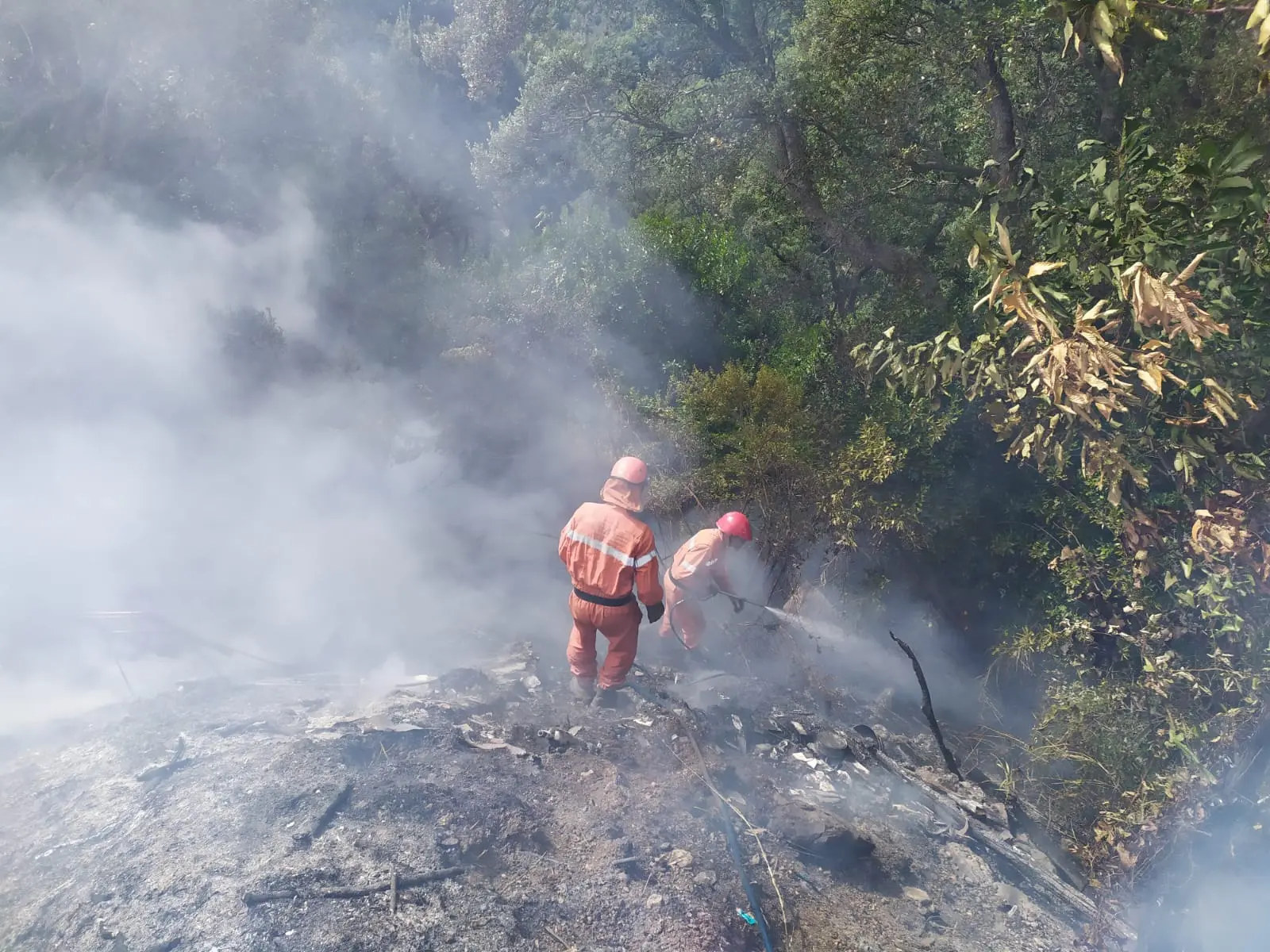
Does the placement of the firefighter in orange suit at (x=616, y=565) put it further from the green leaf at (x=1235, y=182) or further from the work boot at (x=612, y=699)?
the green leaf at (x=1235, y=182)

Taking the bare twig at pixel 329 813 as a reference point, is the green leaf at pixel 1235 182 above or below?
above

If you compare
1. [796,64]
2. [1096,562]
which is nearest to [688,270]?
[796,64]

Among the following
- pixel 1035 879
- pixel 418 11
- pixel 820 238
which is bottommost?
pixel 1035 879

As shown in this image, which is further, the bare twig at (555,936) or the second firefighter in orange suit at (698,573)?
the second firefighter in orange suit at (698,573)

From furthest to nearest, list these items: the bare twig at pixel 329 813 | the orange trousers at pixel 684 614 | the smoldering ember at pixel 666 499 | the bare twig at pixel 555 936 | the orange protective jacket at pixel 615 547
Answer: the orange trousers at pixel 684 614 → the orange protective jacket at pixel 615 547 → the bare twig at pixel 329 813 → the smoldering ember at pixel 666 499 → the bare twig at pixel 555 936

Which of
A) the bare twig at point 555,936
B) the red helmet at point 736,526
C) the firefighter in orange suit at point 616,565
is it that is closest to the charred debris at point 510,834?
the bare twig at point 555,936

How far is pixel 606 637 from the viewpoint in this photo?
18.2 ft

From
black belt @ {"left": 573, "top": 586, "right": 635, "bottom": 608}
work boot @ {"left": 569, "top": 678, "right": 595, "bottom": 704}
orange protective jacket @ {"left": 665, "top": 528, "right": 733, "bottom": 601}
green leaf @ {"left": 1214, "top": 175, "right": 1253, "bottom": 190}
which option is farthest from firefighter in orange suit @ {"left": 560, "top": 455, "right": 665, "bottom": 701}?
green leaf @ {"left": 1214, "top": 175, "right": 1253, "bottom": 190}

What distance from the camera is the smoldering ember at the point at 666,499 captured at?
3.75 metres

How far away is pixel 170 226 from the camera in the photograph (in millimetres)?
10344

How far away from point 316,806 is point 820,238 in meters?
6.00

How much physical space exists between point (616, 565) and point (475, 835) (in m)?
1.75

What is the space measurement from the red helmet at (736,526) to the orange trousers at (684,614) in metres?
0.54

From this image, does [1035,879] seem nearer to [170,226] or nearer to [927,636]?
[927,636]
